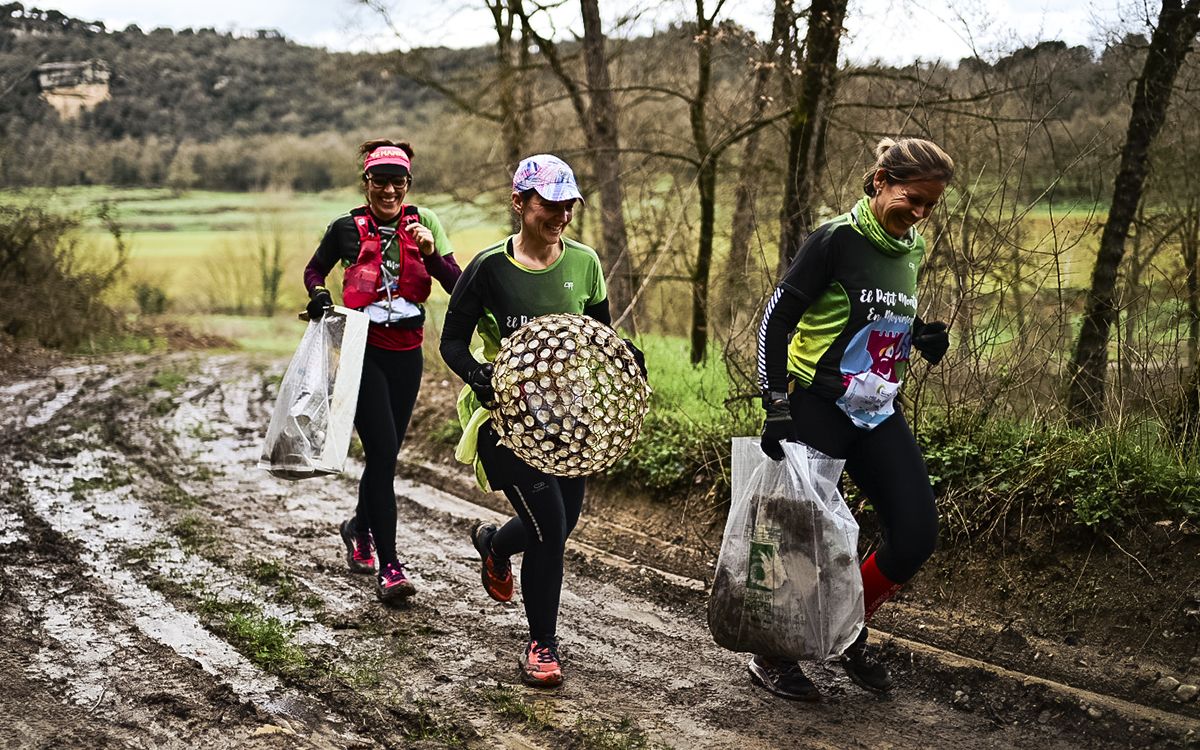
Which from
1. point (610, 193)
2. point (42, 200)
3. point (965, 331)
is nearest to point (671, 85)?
point (610, 193)

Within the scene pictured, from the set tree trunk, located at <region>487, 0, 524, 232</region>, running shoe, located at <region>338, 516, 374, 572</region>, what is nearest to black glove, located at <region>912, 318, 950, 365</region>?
running shoe, located at <region>338, 516, 374, 572</region>

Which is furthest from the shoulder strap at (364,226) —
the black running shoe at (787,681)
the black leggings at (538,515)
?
the black running shoe at (787,681)

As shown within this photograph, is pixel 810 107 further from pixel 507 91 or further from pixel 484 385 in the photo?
pixel 507 91

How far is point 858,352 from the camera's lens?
3984 mm

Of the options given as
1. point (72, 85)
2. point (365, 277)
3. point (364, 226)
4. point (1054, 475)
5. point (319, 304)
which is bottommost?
point (1054, 475)

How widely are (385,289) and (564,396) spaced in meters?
1.76

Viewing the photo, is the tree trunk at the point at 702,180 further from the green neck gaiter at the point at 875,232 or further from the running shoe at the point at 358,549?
the green neck gaiter at the point at 875,232

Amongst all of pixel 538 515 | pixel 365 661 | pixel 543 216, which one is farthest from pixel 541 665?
pixel 543 216

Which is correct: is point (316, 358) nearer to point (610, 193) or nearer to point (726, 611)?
point (726, 611)

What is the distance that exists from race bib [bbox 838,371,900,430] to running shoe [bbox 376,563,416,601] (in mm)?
2402

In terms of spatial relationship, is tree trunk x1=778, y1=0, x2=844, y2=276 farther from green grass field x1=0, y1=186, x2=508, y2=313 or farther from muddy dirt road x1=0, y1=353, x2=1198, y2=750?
green grass field x1=0, y1=186, x2=508, y2=313

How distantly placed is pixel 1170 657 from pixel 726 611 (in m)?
1.77

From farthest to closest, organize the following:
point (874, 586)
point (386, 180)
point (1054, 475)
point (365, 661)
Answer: point (386, 180), point (1054, 475), point (365, 661), point (874, 586)

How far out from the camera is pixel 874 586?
163 inches
